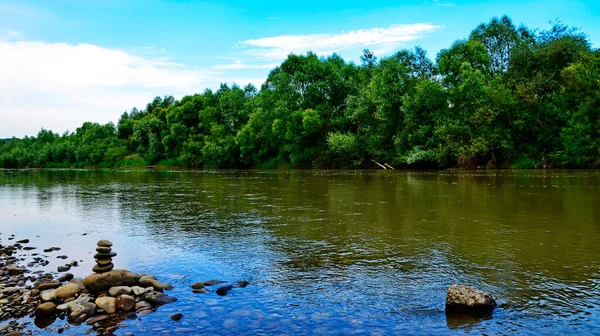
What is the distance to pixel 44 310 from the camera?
845 centimetres

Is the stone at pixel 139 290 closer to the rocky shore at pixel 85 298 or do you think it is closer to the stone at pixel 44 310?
the rocky shore at pixel 85 298

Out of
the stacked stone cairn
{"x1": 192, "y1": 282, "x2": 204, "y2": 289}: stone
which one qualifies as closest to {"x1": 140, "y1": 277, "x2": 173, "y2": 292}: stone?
{"x1": 192, "y1": 282, "x2": 204, "y2": 289}: stone

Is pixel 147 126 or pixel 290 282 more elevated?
pixel 147 126

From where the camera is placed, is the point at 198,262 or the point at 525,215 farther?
the point at 525,215

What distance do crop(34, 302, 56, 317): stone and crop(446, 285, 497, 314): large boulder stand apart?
24.5ft

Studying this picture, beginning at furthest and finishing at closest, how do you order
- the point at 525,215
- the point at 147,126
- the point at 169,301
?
1. the point at 147,126
2. the point at 525,215
3. the point at 169,301

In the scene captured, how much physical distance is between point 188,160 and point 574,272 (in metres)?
99.2

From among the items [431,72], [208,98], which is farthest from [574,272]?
[208,98]

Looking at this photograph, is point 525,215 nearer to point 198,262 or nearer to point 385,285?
point 385,285

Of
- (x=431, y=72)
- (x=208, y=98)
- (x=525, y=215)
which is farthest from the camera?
(x=208, y=98)

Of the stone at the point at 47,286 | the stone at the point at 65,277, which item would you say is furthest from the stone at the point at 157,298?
the stone at the point at 65,277

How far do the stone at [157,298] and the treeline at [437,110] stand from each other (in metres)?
54.1

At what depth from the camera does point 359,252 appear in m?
12.9

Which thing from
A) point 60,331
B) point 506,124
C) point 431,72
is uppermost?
point 431,72
